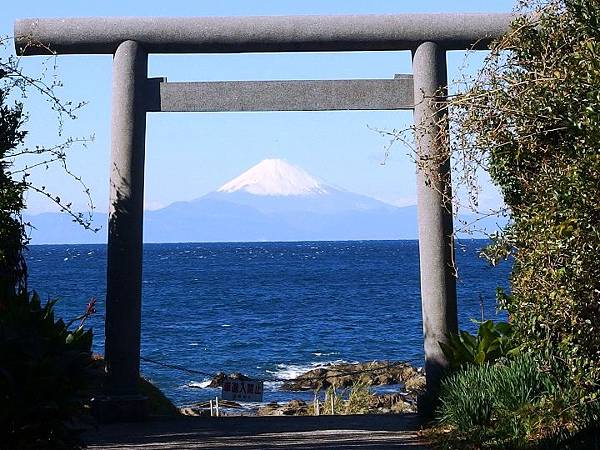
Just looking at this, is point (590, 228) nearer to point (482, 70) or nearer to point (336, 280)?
point (482, 70)

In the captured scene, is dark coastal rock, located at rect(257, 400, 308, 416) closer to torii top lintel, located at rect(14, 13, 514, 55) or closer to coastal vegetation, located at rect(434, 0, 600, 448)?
torii top lintel, located at rect(14, 13, 514, 55)

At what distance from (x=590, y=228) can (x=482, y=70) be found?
1.54 meters

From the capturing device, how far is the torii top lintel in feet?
33.7

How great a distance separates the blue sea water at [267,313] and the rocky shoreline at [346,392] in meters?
1.13

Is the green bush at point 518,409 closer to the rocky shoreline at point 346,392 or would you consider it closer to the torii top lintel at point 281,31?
the torii top lintel at point 281,31

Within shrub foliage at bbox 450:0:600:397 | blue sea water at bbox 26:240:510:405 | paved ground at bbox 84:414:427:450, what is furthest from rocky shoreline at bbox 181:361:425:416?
shrub foliage at bbox 450:0:600:397

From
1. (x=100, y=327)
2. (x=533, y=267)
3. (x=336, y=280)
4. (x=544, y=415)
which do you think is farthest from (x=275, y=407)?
(x=336, y=280)

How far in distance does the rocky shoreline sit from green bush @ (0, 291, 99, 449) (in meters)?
9.85

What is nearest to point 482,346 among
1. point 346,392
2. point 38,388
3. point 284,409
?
point 38,388

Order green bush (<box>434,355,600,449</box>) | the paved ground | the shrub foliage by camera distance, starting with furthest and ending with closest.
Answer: the paved ground < green bush (<box>434,355,600,449</box>) < the shrub foliage

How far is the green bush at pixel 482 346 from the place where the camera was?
9.66 m

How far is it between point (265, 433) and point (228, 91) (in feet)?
11.9

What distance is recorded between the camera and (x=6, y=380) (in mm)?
6031

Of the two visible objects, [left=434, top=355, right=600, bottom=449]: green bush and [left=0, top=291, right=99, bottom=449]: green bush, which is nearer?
[left=0, top=291, right=99, bottom=449]: green bush
